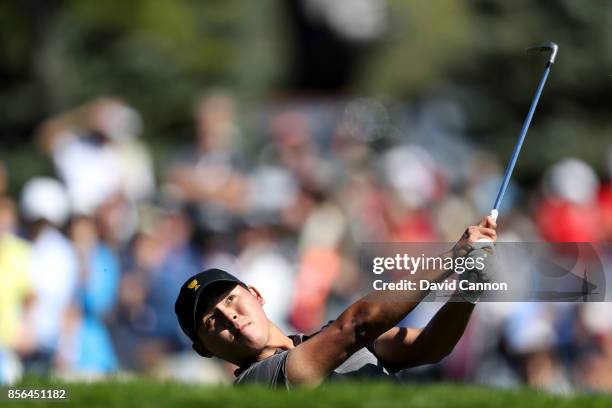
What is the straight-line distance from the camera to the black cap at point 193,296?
18.9 ft

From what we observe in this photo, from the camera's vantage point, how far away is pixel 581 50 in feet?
81.0

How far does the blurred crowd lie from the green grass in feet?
13.4

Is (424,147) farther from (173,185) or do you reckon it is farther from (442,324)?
(442,324)

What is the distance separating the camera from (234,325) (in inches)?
225

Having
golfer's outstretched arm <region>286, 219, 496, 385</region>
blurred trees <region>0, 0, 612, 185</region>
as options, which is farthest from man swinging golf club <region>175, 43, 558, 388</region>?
blurred trees <region>0, 0, 612, 185</region>

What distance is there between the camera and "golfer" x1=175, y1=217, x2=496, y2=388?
205 inches

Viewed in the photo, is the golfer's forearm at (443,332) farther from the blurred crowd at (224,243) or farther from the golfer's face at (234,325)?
the blurred crowd at (224,243)

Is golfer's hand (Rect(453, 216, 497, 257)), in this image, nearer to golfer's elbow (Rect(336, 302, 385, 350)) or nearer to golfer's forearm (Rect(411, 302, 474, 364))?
golfer's forearm (Rect(411, 302, 474, 364))

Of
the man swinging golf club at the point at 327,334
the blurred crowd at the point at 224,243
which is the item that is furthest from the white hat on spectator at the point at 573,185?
the man swinging golf club at the point at 327,334

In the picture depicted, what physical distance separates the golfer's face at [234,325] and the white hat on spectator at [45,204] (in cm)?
556

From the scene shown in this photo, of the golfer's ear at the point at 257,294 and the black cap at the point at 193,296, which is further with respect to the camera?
the golfer's ear at the point at 257,294

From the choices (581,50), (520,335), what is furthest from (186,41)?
(520,335)

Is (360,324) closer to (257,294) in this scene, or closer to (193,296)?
(193,296)

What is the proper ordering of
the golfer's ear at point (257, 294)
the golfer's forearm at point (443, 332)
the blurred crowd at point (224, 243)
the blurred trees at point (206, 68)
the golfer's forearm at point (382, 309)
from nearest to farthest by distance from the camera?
1. the golfer's forearm at point (382, 309)
2. the golfer's forearm at point (443, 332)
3. the golfer's ear at point (257, 294)
4. the blurred crowd at point (224, 243)
5. the blurred trees at point (206, 68)
